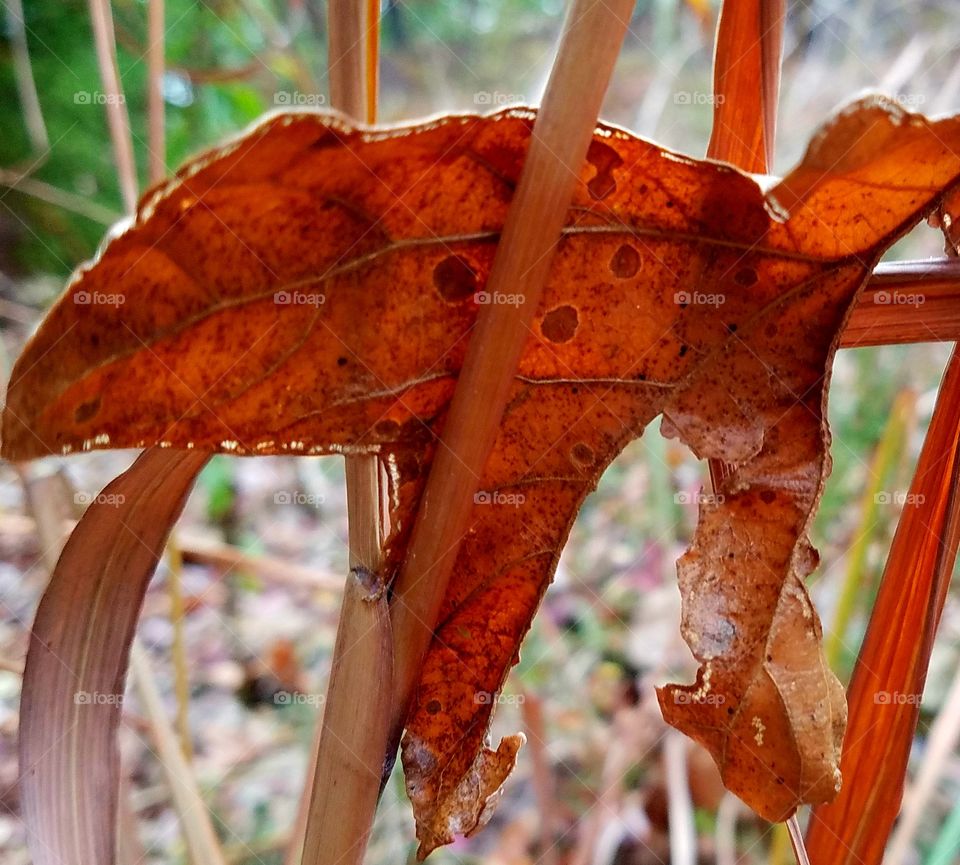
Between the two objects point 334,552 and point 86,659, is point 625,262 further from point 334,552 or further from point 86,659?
point 334,552

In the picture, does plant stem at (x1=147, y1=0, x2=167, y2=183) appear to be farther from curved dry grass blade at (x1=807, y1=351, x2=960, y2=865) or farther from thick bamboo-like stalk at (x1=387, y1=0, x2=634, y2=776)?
curved dry grass blade at (x1=807, y1=351, x2=960, y2=865)

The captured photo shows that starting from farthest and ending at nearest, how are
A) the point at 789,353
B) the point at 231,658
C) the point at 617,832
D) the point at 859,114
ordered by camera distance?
the point at 231,658 → the point at 617,832 → the point at 789,353 → the point at 859,114

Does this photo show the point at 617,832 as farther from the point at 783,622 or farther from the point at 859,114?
the point at 859,114

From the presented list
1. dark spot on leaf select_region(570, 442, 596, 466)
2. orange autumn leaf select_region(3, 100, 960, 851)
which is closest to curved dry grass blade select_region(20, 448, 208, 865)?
orange autumn leaf select_region(3, 100, 960, 851)

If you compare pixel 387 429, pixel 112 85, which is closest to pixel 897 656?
pixel 387 429

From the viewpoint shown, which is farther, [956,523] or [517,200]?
[956,523]

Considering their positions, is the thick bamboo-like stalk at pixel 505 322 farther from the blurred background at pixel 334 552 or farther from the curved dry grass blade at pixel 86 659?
the blurred background at pixel 334 552

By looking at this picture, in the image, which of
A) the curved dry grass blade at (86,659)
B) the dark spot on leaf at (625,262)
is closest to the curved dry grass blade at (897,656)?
the dark spot on leaf at (625,262)

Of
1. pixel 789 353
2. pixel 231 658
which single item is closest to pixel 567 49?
pixel 789 353
